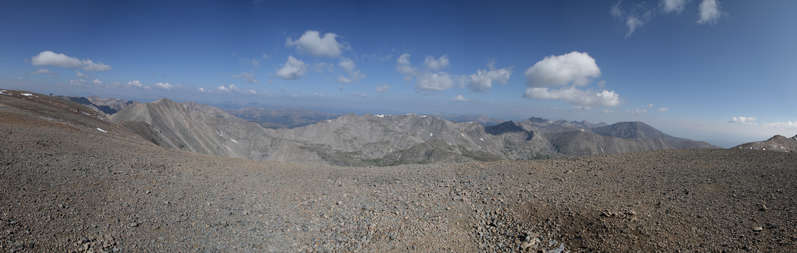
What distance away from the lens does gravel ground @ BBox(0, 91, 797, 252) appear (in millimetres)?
9250

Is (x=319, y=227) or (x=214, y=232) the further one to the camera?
(x=319, y=227)

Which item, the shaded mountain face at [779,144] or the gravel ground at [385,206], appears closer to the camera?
the gravel ground at [385,206]

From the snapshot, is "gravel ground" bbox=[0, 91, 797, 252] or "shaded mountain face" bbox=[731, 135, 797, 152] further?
"shaded mountain face" bbox=[731, 135, 797, 152]

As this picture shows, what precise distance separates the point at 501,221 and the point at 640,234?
4704 mm

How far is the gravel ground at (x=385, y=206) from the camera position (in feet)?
30.3

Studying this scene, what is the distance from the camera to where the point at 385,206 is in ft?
44.9

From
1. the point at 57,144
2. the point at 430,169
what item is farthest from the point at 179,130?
the point at 430,169

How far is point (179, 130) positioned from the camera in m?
124

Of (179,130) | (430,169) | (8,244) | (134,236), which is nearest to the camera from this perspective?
(8,244)

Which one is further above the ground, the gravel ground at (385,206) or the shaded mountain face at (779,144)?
the shaded mountain face at (779,144)

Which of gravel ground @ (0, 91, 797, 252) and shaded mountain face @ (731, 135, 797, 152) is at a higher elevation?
shaded mountain face @ (731, 135, 797, 152)

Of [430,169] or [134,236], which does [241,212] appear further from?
[430,169]

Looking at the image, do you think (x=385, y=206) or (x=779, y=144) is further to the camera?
(x=779, y=144)

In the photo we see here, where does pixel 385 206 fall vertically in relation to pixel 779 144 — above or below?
below
